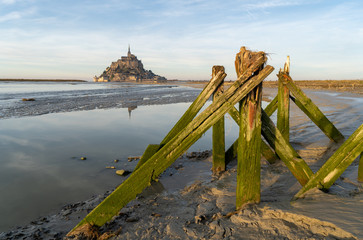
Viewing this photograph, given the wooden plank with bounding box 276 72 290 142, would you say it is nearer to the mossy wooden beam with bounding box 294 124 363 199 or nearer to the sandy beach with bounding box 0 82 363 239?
the sandy beach with bounding box 0 82 363 239

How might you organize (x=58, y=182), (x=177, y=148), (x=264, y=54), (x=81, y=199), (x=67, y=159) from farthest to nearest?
1. (x=67, y=159)
2. (x=58, y=182)
3. (x=81, y=199)
4. (x=177, y=148)
5. (x=264, y=54)

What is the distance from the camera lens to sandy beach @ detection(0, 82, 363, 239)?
252 centimetres

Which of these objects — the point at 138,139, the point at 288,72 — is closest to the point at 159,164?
the point at 288,72

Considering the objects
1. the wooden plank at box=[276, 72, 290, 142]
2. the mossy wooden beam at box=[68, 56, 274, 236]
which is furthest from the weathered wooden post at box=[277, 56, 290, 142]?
the mossy wooden beam at box=[68, 56, 274, 236]

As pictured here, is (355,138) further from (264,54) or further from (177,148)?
(177,148)

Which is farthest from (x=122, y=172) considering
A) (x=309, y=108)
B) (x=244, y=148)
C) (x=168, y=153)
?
(x=309, y=108)

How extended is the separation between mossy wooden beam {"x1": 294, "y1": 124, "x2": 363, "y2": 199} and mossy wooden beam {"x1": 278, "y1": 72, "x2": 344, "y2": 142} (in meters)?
2.28

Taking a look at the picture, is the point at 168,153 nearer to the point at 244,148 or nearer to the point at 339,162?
the point at 244,148

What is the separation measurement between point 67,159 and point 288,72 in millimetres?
6211

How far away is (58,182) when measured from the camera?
192 inches

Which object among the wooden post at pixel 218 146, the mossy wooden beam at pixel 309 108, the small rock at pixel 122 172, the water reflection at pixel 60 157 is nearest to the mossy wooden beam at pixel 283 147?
the wooden post at pixel 218 146

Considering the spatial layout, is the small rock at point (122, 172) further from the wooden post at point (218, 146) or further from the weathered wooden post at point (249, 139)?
the weathered wooden post at point (249, 139)

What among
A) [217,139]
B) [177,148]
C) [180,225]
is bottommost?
[180,225]

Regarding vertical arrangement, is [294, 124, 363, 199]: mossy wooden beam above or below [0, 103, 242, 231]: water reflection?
above
